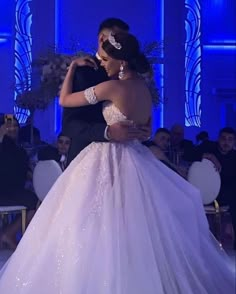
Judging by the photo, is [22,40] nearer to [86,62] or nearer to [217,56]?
[217,56]

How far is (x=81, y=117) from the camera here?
287cm

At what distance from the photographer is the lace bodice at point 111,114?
281 cm

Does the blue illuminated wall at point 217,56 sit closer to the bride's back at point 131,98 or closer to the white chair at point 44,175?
the white chair at point 44,175

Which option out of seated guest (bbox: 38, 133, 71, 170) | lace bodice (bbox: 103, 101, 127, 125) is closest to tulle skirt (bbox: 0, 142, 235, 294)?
lace bodice (bbox: 103, 101, 127, 125)

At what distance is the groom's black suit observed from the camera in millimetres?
2840

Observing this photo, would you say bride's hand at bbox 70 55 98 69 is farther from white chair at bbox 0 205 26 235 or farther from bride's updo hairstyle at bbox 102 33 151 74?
white chair at bbox 0 205 26 235

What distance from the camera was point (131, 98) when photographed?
9.17 feet

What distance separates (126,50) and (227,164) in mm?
3137

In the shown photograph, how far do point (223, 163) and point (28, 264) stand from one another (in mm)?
3272

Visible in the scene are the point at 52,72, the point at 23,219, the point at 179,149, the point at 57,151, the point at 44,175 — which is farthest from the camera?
the point at 179,149

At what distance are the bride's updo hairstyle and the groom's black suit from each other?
15 centimetres

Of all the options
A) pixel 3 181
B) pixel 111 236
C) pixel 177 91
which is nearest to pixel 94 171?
pixel 111 236

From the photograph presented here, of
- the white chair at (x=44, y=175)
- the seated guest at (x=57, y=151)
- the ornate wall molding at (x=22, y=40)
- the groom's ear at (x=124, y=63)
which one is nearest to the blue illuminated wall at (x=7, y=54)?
the ornate wall molding at (x=22, y=40)

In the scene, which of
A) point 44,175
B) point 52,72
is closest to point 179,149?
point 44,175
